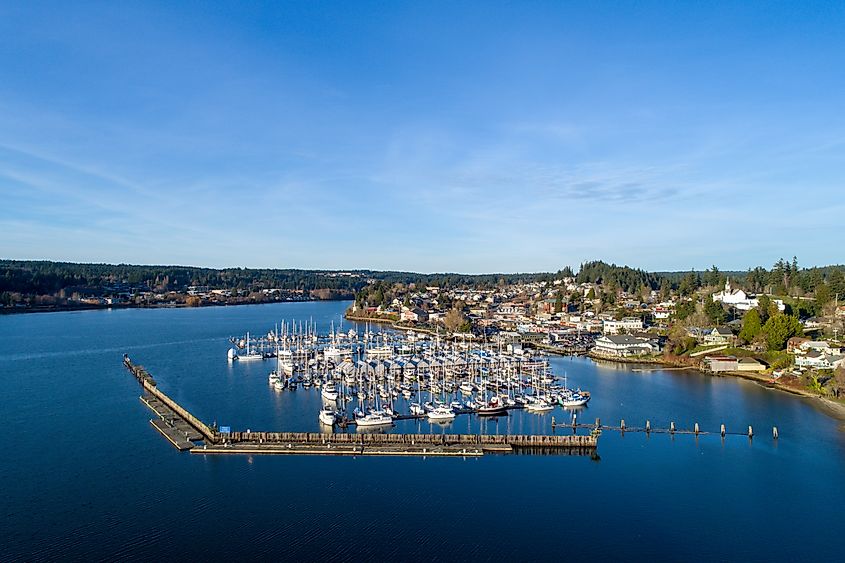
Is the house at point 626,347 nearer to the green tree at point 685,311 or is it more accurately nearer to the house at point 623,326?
the green tree at point 685,311

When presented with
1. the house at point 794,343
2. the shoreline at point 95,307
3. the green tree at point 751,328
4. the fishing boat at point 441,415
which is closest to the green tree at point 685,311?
the green tree at point 751,328

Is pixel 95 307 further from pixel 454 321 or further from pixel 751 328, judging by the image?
pixel 751 328

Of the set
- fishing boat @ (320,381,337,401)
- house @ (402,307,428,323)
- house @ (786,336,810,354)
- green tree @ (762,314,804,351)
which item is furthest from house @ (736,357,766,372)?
house @ (402,307,428,323)

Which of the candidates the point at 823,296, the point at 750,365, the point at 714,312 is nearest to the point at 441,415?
the point at 750,365

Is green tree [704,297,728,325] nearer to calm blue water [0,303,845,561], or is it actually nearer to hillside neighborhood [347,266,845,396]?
hillside neighborhood [347,266,845,396]

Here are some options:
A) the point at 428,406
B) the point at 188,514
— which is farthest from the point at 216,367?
the point at 188,514

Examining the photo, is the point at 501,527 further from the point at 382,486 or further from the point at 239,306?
the point at 239,306
